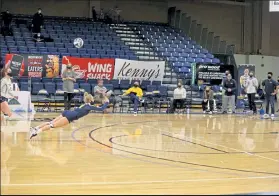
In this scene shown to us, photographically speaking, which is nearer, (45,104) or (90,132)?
(90,132)

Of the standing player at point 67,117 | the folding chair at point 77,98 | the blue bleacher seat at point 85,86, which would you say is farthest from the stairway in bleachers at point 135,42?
the standing player at point 67,117

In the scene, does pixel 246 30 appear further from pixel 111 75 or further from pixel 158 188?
pixel 158 188

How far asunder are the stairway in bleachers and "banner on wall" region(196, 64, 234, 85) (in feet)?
12.9

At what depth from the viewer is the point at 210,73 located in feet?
72.2

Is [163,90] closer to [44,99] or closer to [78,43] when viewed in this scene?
Answer: [78,43]

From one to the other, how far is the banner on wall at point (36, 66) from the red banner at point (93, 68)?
86 centimetres

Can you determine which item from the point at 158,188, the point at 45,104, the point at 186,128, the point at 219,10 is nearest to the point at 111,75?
the point at 45,104

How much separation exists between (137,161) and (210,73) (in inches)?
593

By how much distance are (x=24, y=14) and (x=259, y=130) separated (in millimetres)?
18790

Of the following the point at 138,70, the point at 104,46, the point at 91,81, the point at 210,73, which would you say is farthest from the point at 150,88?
the point at 104,46

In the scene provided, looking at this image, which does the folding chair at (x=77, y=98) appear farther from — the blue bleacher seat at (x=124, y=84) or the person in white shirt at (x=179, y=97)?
the person in white shirt at (x=179, y=97)

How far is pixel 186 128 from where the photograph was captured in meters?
13.2

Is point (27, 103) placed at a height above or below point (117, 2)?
below

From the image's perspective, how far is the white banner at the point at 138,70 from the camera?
20812mm
